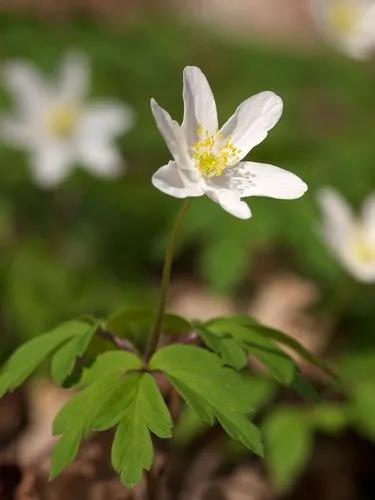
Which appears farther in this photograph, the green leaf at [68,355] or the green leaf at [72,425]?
the green leaf at [68,355]

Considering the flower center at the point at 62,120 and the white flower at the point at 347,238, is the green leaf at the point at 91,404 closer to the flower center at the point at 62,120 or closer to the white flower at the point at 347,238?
the white flower at the point at 347,238

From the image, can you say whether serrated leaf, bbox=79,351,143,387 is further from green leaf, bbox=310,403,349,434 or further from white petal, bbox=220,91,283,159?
green leaf, bbox=310,403,349,434

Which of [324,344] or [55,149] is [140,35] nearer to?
[55,149]

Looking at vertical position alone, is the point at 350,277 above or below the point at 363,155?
below

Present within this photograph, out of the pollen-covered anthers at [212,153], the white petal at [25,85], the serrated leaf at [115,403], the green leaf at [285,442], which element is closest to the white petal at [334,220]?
the green leaf at [285,442]

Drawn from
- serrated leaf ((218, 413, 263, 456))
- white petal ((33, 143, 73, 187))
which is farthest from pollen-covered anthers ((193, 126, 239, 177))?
white petal ((33, 143, 73, 187))

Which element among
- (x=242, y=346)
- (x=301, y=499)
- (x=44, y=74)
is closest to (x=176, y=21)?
(x=44, y=74)
